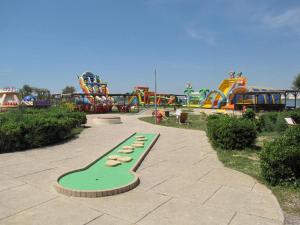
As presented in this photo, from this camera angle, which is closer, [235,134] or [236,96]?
[235,134]

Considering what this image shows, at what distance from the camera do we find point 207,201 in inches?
168

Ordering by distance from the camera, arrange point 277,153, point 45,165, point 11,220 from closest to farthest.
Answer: point 11,220, point 277,153, point 45,165

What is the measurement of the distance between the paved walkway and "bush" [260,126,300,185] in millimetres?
328

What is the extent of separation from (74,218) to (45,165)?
3180 mm

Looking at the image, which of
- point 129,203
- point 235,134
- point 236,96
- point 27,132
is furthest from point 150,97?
point 129,203

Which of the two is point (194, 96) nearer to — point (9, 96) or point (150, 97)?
point (150, 97)

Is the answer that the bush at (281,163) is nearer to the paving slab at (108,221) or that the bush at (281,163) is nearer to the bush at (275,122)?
the paving slab at (108,221)

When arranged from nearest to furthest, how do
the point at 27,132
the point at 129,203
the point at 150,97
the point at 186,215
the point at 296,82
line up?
the point at 186,215, the point at 129,203, the point at 27,132, the point at 296,82, the point at 150,97

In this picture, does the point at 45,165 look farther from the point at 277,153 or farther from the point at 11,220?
the point at 277,153

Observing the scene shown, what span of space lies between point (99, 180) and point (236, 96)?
119 feet

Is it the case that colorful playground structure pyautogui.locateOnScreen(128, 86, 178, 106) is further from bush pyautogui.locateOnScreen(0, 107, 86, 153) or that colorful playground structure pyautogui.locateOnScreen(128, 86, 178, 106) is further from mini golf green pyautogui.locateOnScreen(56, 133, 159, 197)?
mini golf green pyautogui.locateOnScreen(56, 133, 159, 197)

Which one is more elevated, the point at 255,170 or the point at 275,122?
the point at 275,122

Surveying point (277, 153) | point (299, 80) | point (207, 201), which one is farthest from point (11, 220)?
point (299, 80)

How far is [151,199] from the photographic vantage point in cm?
431
